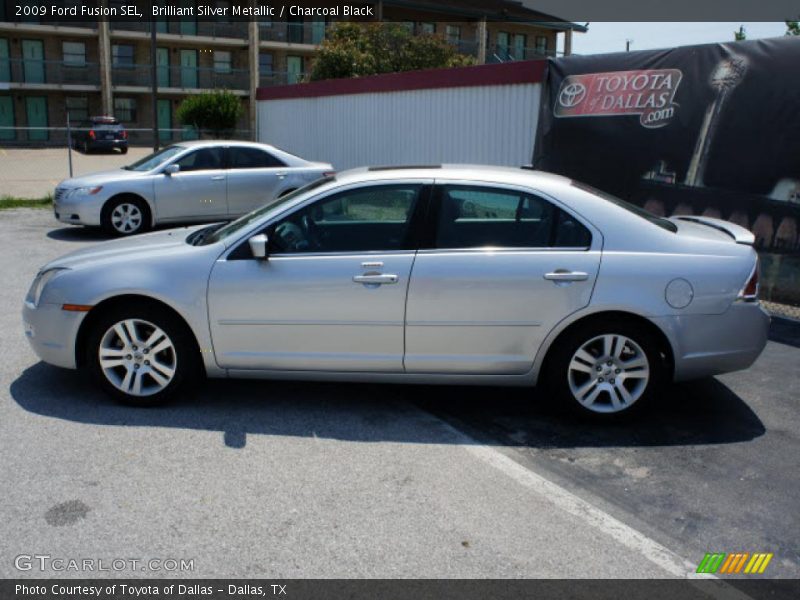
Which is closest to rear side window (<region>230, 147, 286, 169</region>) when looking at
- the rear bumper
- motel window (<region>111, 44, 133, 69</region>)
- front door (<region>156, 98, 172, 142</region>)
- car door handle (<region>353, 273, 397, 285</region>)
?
car door handle (<region>353, 273, 397, 285</region>)

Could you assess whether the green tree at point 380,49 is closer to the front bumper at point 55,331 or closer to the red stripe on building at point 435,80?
the red stripe on building at point 435,80

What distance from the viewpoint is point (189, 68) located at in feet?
141

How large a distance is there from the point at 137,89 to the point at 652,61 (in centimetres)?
3837

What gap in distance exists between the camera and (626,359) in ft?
16.3

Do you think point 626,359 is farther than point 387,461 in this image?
Yes

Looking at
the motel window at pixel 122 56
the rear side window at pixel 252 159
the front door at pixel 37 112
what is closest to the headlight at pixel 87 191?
the rear side window at pixel 252 159

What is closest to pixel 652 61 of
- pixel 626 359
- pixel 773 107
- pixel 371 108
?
pixel 773 107

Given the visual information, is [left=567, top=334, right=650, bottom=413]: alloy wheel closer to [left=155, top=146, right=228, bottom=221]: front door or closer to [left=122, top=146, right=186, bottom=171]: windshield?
[left=155, top=146, right=228, bottom=221]: front door

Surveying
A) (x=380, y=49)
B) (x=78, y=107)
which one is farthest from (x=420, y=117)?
(x=78, y=107)

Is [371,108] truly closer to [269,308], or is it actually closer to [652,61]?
[652,61]

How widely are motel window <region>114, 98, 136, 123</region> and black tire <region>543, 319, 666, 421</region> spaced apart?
43.0 meters

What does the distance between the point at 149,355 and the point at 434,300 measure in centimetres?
183

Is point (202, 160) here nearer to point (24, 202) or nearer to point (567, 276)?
point (24, 202)

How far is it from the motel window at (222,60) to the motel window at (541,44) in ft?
63.0
